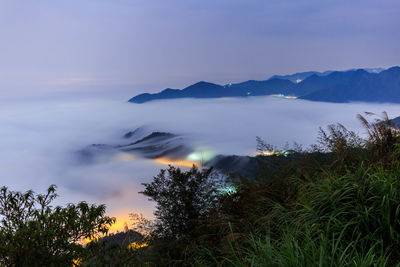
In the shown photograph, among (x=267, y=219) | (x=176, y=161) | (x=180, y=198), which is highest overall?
(x=267, y=219)

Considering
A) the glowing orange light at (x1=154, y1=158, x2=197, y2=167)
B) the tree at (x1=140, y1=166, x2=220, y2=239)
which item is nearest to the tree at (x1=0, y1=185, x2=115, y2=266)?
the tree at (x1=140, y1=166, x2=220, y2=239)

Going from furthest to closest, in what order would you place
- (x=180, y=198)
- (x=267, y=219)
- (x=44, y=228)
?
1. (x=180, y=198)
2. (x=44, y=228)
3. (x=267, y=219)

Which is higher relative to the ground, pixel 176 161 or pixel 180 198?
pixel 180 198

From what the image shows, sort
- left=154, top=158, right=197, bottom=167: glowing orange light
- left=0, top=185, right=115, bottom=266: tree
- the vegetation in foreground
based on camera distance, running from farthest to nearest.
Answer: left=154, top=158, right=197, bottom=167: glowing orange light < left=0, top=185, right=115, bottom=266: tree < the vegetation in foreground

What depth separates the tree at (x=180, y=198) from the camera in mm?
9031

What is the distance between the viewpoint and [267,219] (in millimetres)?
5828

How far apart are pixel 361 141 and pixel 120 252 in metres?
7.34

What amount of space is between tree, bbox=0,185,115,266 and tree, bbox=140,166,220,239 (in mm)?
2227

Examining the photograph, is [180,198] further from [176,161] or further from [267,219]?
[176,161]

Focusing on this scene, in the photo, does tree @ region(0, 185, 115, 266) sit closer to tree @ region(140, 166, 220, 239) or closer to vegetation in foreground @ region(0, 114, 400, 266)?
vegetation in foreground @ region(0, 114, 400, 266)

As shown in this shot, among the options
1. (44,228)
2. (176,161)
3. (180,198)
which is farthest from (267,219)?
(176,161)

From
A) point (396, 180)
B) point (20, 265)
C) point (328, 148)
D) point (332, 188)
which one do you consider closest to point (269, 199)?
point (332, 188)

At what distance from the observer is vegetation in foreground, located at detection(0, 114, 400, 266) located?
4.41m

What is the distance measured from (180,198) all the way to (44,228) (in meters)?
4.21
